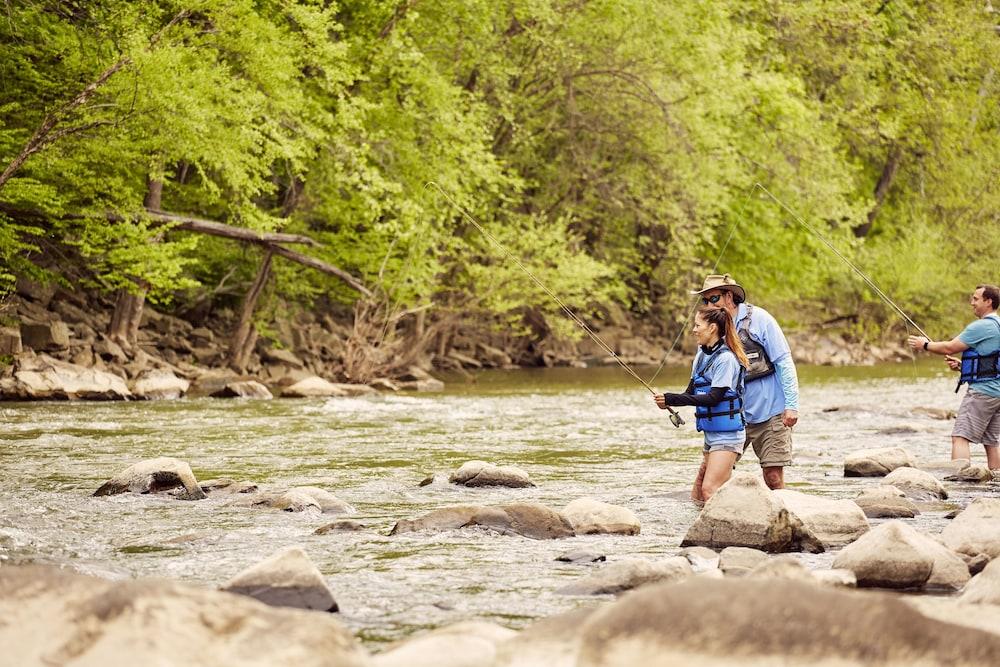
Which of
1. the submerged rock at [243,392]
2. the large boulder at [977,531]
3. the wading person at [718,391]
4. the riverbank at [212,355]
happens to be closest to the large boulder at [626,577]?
the large boulder at [977,531]

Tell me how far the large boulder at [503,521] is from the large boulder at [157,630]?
353 cm

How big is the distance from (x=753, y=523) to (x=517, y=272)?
17524mm

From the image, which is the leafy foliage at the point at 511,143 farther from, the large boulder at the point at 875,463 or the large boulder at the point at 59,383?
the large boulder at the point at 875,463

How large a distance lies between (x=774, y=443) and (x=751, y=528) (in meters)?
1.78

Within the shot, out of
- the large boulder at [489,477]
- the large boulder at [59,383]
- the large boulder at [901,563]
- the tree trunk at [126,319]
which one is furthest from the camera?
the tree trunk at [126,319]

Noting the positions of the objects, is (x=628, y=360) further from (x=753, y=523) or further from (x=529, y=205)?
(x=753, y=523)

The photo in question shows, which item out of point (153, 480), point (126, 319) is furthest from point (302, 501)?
point (126, 319)

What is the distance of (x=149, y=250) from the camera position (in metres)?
17.9

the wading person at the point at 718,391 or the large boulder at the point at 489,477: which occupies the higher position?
the wading person at the point at 718,391

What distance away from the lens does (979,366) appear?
10508mm

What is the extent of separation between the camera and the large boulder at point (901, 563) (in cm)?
599

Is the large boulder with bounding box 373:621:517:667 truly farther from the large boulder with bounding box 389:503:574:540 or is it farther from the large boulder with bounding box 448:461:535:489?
the large boulder with bounding box 448:461:535:489

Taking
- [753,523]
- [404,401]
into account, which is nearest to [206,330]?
[404,401]

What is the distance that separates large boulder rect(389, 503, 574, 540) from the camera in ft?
24.4
